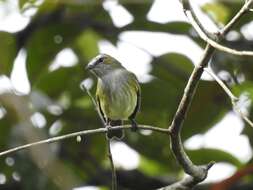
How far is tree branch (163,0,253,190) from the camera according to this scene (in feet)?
7.90

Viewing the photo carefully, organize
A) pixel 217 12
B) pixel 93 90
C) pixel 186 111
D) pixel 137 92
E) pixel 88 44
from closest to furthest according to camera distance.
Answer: pixel 186 111, pixel 137 92, pixel 217 12, pixel 93 90, pixel 88 44

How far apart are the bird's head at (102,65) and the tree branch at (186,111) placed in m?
1.84

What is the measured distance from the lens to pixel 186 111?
2.65 meters

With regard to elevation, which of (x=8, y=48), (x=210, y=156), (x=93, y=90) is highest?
(x=8, y=48)

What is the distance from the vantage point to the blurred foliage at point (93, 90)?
4.67 meters

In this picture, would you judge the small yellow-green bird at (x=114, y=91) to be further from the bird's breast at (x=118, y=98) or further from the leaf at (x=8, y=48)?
the leaf at (x=8, y=48)

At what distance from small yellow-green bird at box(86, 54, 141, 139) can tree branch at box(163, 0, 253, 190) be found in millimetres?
1408

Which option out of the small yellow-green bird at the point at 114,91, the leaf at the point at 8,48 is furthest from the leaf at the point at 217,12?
the leaf at the point at 8,48

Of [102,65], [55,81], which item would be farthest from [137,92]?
[55,81]

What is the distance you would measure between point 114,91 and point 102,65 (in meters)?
0.31

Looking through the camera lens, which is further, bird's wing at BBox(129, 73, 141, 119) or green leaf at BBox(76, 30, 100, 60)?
green leaf at BBox(76, 30, 100, 60)

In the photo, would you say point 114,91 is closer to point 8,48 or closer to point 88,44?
point 8,48

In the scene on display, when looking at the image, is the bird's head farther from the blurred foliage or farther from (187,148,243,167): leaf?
(187,148,243,167): leaf

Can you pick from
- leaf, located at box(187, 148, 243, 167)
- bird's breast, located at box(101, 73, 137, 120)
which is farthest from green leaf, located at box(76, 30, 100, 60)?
leaf, located at box(187, 148, 243, 167)
